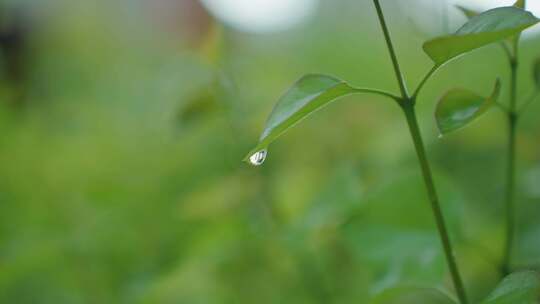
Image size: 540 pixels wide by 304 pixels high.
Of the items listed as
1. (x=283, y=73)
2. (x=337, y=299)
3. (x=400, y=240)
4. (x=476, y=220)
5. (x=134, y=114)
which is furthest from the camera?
(x=134, y=114)

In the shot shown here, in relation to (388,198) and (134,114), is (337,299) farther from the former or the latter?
(134,114)

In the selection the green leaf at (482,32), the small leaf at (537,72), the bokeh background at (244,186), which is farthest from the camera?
the bokeh background at (244,186)

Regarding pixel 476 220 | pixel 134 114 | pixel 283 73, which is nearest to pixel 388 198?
pixel 476 220

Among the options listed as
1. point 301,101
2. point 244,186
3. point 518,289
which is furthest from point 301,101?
point 244,186

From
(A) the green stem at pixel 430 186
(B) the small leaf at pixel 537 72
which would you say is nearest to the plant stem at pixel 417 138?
(A) the green stem at pixel 430 186

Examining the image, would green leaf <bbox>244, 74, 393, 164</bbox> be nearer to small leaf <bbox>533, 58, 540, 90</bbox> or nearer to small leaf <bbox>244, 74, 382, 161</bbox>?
small leaf <bbox>244, 74, 382, 161</bbox>

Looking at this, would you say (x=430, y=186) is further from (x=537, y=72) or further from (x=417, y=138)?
(x=537, y=72)

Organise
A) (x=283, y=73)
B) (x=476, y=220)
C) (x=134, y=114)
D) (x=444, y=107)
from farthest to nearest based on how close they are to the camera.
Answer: (x=134, y=114) < (x=283, y=73) < (x=476, y=220) < (x=444, y=107)

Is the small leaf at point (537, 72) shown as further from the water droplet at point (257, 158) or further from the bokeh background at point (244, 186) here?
the water droplet at point (257, 158)
